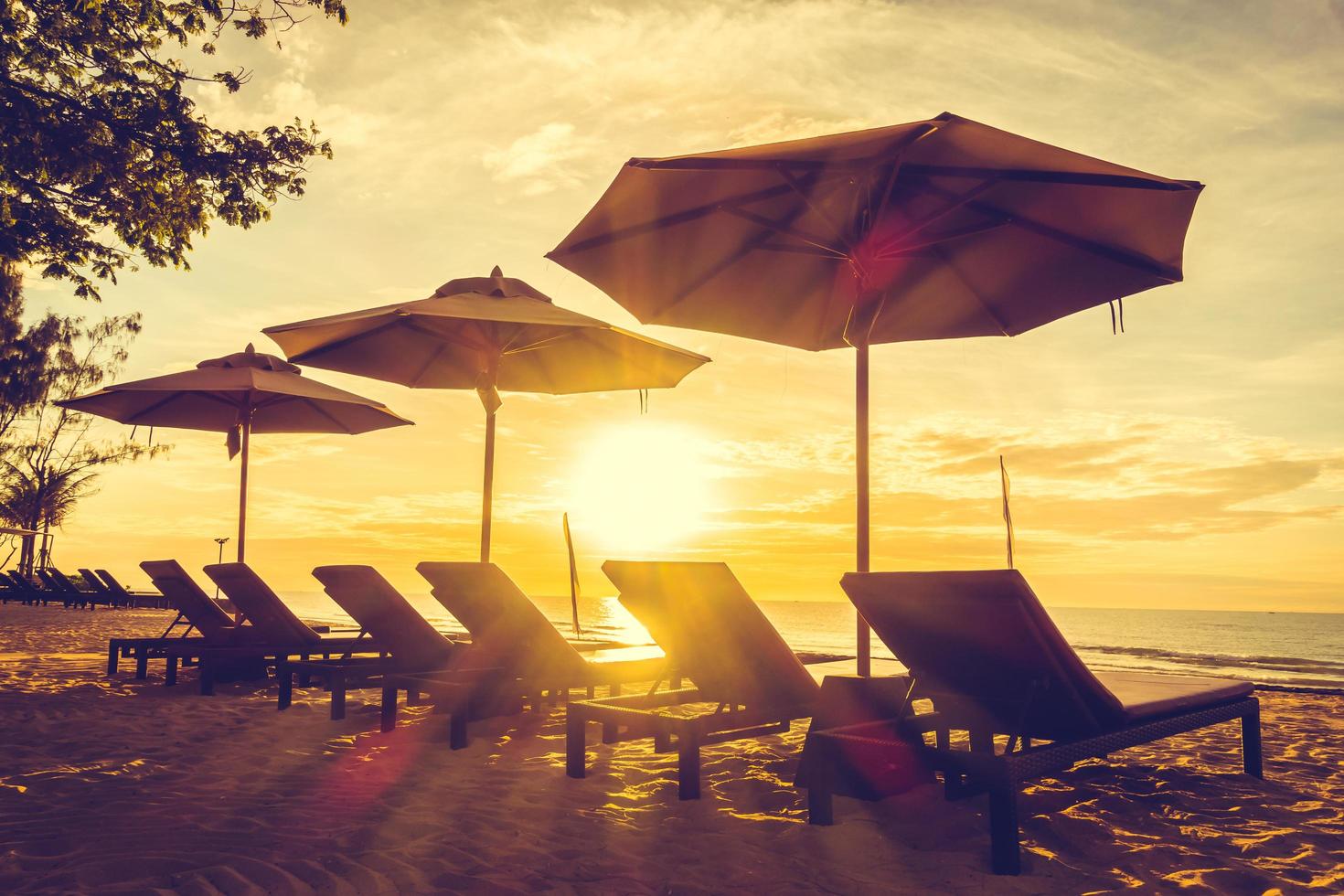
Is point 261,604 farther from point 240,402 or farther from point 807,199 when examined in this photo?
point 807,199

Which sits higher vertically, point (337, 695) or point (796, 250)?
point (796, 250)

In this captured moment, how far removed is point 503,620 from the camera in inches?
217

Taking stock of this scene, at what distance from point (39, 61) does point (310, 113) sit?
2.66 meters

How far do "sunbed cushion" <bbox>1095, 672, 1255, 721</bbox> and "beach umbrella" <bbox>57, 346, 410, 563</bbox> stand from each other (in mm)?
7044

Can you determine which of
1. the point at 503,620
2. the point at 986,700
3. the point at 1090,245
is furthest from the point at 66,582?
the point at 1090,245

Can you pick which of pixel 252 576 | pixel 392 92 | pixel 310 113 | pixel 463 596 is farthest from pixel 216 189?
pixel 463 596

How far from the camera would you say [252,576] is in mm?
7211

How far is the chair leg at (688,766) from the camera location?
13.0 feet

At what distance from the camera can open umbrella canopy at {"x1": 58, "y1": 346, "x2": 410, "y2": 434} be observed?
825 centimetres

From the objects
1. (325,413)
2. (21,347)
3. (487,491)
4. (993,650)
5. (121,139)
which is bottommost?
(993,650)

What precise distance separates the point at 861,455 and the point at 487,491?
12.4 ft

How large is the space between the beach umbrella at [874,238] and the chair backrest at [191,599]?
496cm

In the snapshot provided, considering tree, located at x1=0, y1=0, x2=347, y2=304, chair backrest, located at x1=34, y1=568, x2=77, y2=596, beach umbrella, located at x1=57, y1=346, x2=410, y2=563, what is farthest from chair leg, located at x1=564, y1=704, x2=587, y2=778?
chair backrest, located at x1=34, y1=568, x2=77, y2=596

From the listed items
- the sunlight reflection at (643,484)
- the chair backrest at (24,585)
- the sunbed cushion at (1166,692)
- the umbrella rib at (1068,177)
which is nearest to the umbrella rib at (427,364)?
the sunlight reflection at (643,484)
